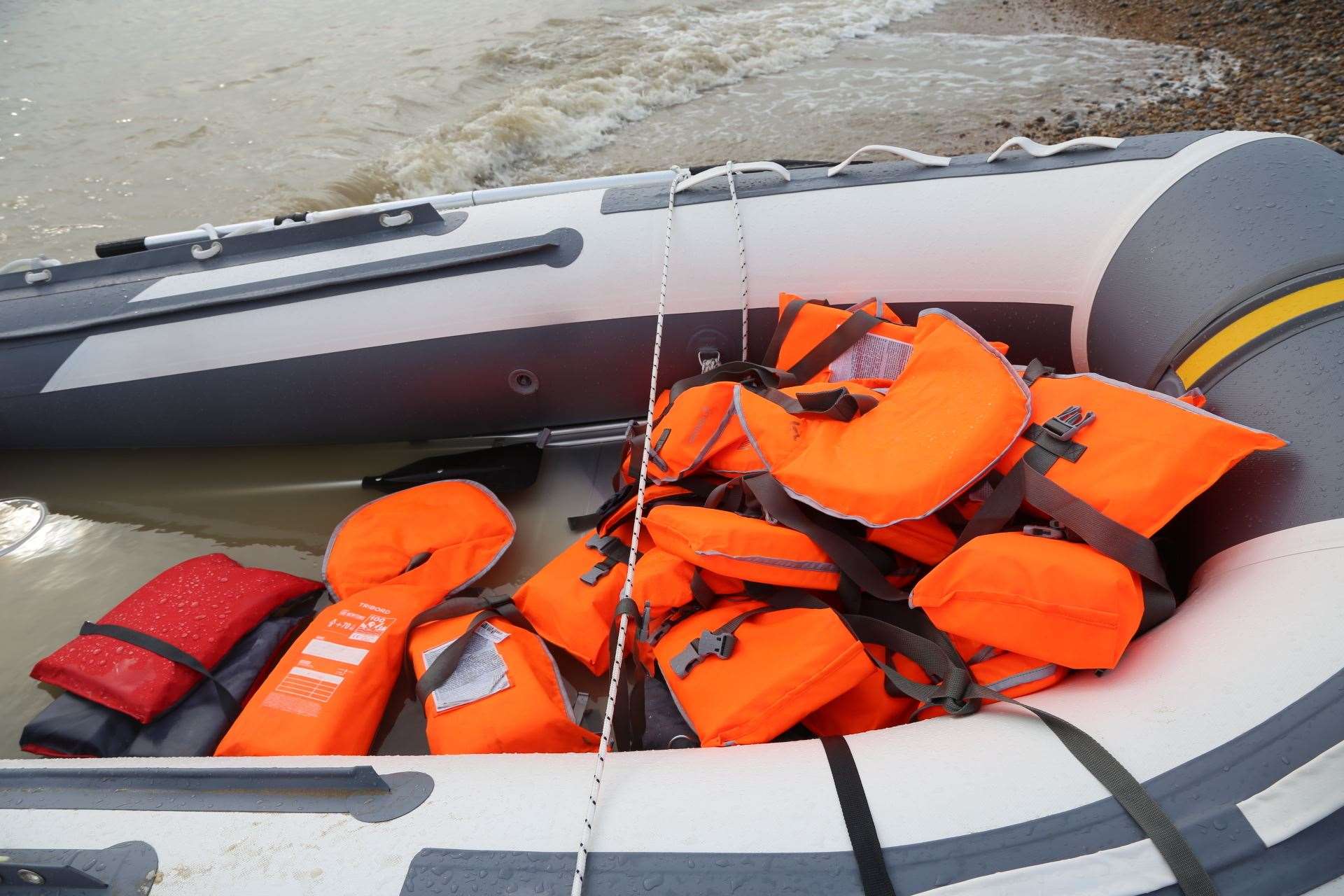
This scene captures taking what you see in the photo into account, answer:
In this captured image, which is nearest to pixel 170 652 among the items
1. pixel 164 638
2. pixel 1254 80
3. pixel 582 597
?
pixel 164 638

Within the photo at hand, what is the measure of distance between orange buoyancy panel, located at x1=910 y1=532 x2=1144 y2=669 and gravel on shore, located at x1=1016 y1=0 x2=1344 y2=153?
269 centimetres

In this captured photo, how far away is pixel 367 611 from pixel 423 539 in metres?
0.23

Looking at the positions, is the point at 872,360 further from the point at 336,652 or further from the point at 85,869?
the point at 85,869

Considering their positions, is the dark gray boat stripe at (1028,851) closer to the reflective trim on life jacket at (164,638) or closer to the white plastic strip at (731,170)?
the reflective trim on life jacket at (164,638)

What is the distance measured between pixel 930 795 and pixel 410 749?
3.01ft

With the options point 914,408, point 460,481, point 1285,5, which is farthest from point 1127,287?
point 1285,5

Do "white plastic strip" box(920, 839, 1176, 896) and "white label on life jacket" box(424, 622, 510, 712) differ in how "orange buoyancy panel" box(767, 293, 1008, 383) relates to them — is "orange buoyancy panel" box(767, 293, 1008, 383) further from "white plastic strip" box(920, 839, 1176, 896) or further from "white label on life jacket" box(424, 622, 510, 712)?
"white plastic strip" box(920, 839, 1176, 896)

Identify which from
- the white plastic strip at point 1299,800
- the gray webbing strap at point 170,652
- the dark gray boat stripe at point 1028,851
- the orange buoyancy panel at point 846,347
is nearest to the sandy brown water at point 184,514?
the gray webbing strap at point 170,652

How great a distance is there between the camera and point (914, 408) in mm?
1229

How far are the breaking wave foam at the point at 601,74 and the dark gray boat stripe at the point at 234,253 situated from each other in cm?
208

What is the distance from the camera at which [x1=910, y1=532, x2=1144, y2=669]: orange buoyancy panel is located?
890 mm

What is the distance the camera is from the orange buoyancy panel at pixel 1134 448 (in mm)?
962

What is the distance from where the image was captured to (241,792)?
34.3 inches

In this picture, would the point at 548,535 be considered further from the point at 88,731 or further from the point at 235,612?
the point at 88,731
